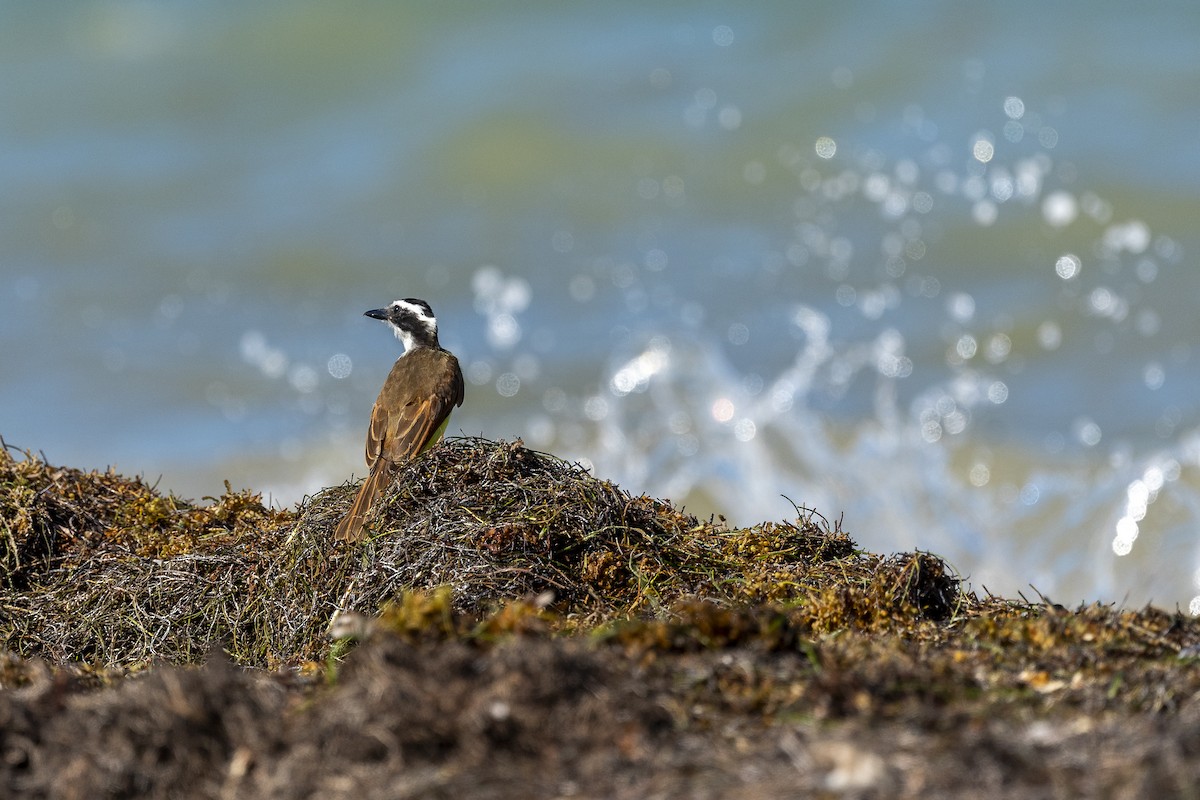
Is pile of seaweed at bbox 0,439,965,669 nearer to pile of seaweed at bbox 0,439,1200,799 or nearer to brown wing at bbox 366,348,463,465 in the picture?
pile of seaweed at bbox 0,439,1200,799

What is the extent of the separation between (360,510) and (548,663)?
3082mm

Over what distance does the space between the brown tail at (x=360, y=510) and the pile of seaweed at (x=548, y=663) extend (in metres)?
0.07

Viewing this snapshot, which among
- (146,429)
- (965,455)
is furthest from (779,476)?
(146,429)

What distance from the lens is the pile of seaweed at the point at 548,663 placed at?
3832 millimetres

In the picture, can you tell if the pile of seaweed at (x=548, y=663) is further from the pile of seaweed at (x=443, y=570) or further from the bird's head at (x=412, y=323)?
the bird's head at (x=412, y=323)

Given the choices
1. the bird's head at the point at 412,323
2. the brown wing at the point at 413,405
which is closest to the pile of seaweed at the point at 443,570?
the brown wing at the point at 413,405

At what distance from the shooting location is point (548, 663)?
13.5 feet

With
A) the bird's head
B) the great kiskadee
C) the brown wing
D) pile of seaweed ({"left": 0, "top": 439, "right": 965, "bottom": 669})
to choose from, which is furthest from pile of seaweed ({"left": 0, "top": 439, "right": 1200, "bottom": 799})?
the bird's head

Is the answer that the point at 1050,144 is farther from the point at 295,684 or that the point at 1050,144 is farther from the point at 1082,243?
the point at 295,684

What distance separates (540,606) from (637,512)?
214cm

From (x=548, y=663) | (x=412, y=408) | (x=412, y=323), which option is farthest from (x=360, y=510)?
(x=412, y=323)

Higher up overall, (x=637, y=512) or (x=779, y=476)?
(x=779, y=476)

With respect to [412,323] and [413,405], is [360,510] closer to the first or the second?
[413,405]

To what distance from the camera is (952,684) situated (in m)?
4.51
